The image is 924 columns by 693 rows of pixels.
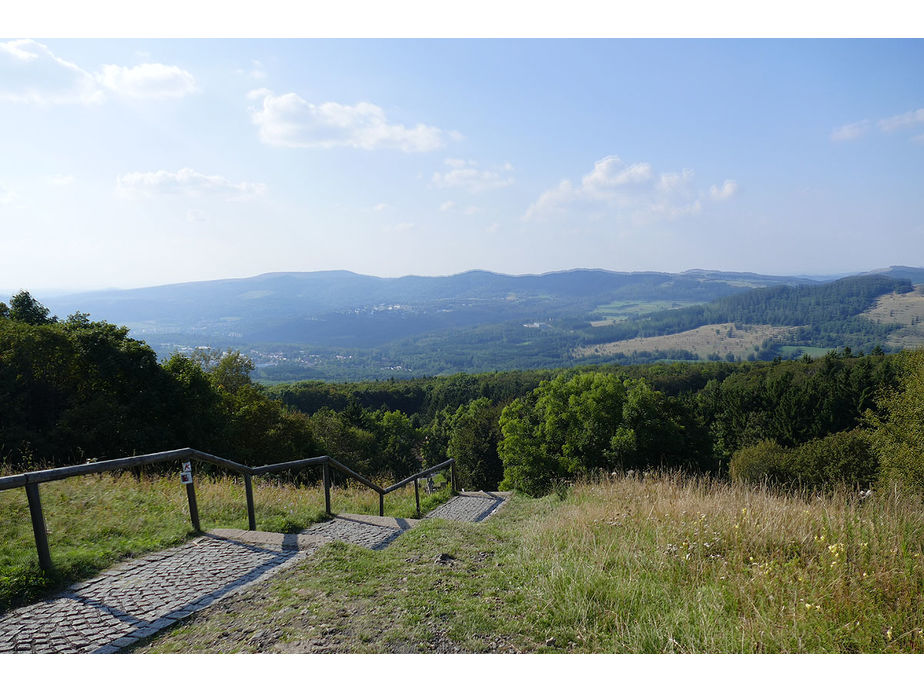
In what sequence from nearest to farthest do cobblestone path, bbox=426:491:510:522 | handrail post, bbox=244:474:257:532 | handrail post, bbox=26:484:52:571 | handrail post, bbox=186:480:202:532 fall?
handrail post, bbox=26:484:52:571
handrail post, bbox=186:480:202:532
handrail post, bbox=244:474:257:532
cobblestone path, bbox=426:491:510:522

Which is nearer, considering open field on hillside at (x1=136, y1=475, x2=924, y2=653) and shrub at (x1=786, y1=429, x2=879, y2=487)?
open field on hillside at (x1=136, y1=475, x2=924, y2=653)

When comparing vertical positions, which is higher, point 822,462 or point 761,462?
point 822,462

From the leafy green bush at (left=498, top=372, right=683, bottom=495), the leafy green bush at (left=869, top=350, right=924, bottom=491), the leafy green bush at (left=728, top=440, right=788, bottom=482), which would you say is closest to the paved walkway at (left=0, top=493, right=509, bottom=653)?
the leafy green bush at (left=498, top=372, right=683, bottom=495)

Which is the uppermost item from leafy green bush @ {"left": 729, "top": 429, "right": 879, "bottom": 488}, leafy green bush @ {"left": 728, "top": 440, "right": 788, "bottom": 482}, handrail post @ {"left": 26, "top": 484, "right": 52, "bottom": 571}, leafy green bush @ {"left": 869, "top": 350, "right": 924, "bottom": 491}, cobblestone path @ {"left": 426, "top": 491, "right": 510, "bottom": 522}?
handrail post @ {"left": 26, "top": 484, "right": 52, "bottom": 571}

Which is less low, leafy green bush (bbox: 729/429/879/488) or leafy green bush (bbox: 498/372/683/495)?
leafy green bush (bbox: 498/372/683/495)

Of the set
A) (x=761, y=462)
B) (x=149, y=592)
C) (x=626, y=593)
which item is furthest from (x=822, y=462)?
(x=149, y=592)

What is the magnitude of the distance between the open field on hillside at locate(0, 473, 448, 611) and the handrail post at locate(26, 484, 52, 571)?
9 cm

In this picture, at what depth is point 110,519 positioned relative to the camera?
6.29 meters

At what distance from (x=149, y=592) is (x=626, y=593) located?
402 cm

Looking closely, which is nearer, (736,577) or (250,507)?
(736,577)

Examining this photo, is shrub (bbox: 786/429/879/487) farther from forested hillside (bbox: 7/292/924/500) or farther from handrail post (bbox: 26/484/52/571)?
handrail post (bbox: 26/484/52/571)

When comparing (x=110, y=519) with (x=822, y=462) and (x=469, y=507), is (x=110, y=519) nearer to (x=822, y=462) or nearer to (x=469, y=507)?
(x=469, y=507)

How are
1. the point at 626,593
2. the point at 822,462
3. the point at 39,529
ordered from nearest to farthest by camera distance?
the point at 626,593 < the point at 39,529 < the point at 822,462

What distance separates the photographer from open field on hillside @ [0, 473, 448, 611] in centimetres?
464
